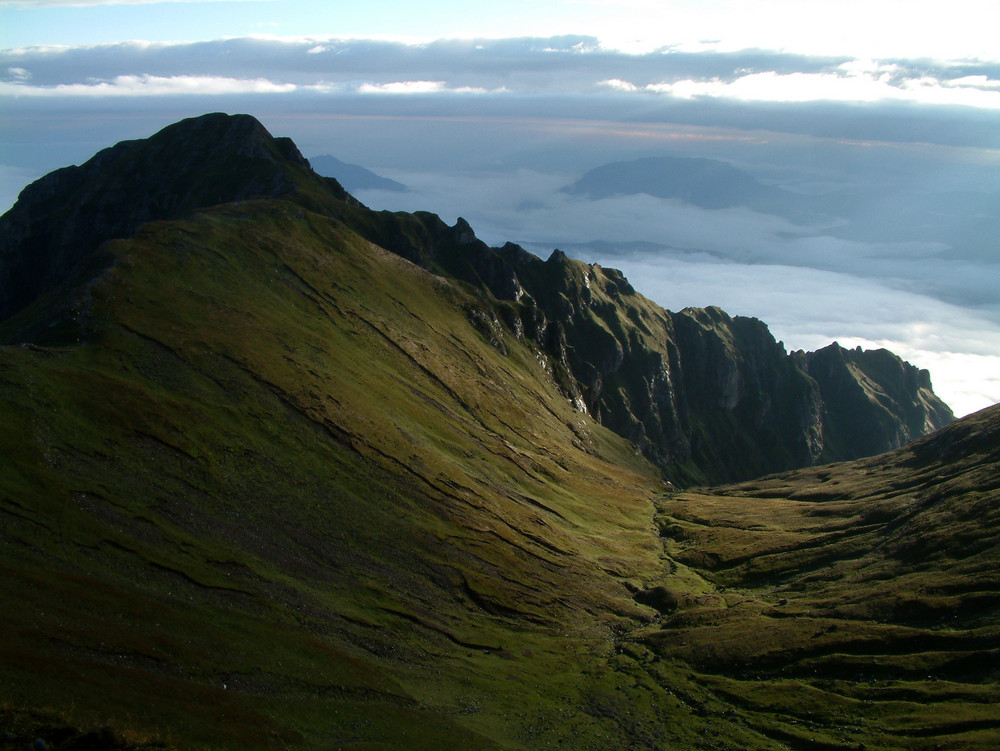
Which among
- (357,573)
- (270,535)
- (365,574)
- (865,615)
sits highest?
(270,535)

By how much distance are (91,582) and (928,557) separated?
128133 mm

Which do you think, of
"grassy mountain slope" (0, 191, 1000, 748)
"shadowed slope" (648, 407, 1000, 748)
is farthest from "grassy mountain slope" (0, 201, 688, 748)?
"shadowed slope" (648, 407, 1000, 748)

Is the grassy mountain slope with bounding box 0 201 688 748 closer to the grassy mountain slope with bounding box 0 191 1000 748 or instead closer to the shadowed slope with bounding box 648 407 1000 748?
the grassy mountain slope with bounding box 0 191 1000 748

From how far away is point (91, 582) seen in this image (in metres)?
60.3

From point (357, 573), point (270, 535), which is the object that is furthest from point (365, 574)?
point (270, 535)

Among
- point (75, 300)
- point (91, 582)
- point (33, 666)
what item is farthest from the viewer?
point (75, 300)

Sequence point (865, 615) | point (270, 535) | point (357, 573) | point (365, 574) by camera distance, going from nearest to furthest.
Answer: point (270, 535) → point (357, 573) → point (365, 574) → point (865, 615)

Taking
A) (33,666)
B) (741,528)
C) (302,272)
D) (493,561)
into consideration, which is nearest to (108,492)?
(33,666)

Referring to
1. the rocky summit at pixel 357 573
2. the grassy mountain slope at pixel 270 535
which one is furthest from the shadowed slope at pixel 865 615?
the grassy mountain slope at pixel 270 535

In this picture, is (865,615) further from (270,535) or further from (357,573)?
(270,535)

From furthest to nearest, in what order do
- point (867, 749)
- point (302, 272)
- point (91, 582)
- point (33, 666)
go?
point (302, 272) → point (867, 749) → point (91, 582) → point (33, 666)

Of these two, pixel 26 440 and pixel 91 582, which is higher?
pixel 26 440

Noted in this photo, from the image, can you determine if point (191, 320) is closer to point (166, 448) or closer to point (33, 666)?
point (166, 448)

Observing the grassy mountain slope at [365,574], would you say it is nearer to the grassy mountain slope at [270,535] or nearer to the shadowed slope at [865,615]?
the grassy mountain slope at [270,535]
